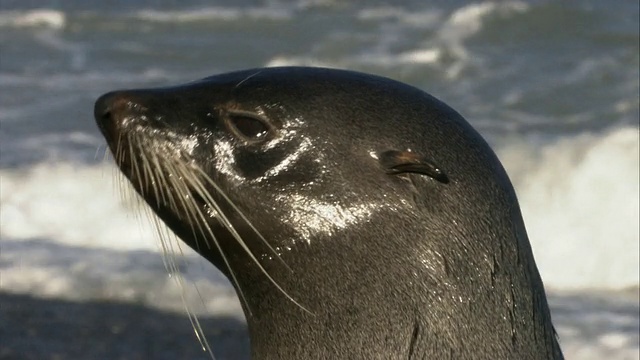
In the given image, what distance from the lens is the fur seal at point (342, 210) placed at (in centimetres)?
441

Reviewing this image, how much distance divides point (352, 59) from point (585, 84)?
252 centimetres

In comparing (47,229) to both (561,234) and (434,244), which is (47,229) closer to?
(561,234)

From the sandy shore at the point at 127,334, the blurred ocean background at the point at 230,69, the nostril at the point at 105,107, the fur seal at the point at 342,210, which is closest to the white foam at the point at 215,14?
the blurred ocean background at the point at 230,69

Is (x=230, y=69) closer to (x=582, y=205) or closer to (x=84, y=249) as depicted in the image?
(x=582, y=205)

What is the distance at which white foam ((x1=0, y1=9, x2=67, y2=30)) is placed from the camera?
16656mm

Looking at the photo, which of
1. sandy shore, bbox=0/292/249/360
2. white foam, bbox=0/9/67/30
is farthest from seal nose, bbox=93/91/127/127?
white foam, bbox=0/9/67/30

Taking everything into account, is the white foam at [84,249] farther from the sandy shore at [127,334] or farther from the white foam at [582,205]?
the white foam at [582,205]

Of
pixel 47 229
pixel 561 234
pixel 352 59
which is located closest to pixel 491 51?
pixel 352 59

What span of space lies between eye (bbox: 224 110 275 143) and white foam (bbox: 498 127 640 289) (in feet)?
19.8

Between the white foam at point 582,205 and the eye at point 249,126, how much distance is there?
6037 mm

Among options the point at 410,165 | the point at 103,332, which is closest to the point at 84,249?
the point at 103,332

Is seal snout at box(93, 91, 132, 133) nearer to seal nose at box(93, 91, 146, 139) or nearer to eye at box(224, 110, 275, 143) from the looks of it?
seal nose at box(93, 91, 146, 139)

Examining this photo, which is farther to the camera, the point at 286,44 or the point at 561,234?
the point at 286,44

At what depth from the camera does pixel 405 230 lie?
4410 mm
